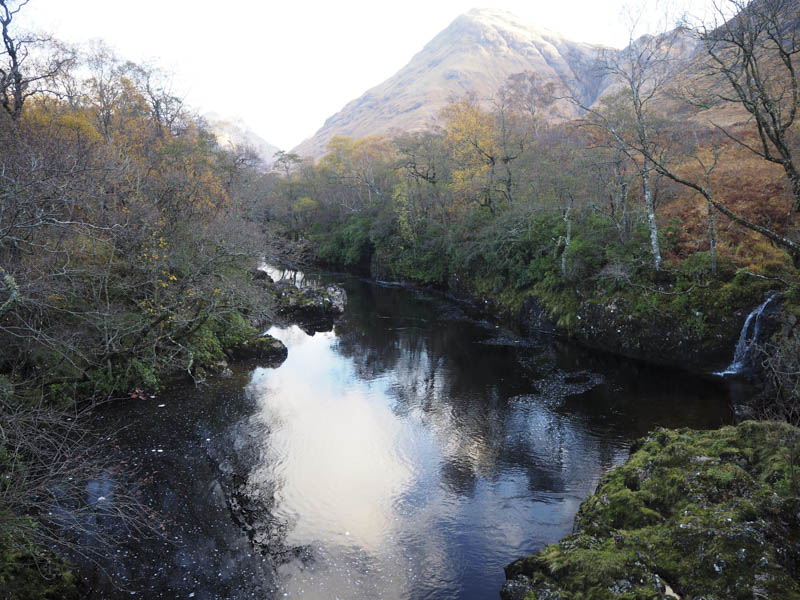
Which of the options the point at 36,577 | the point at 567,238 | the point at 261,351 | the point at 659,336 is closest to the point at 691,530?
the point at 36,577

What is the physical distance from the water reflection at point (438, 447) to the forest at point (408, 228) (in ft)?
11.2

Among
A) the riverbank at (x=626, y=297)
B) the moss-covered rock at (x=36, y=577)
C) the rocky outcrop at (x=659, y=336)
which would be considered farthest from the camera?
the rocky outcrop at (x=659, y=336)

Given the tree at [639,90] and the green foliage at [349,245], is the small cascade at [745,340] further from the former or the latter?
the green foliage at [349,245]

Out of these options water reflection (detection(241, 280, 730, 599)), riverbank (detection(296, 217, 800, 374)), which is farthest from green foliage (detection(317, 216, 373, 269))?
water reflection (detection(241, 280, 730, 599))

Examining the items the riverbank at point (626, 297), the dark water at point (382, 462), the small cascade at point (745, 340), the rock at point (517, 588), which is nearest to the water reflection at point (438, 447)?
the dark water at point (382, 462)

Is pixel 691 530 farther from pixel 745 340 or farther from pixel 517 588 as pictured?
pixel 745 340

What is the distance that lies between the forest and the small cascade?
0.51 metres

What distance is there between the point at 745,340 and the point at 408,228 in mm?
26845

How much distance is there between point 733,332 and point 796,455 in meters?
12.4

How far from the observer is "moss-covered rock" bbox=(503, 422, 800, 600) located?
21.7 ft

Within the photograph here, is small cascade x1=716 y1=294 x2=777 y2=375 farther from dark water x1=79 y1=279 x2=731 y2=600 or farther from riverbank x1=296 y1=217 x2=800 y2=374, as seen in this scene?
dark water x1=79 y1=279 x2=731 y2=600

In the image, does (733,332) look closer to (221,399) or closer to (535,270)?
(535,270)

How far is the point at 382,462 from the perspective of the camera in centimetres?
1328

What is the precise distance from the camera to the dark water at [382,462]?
29.7 ft
